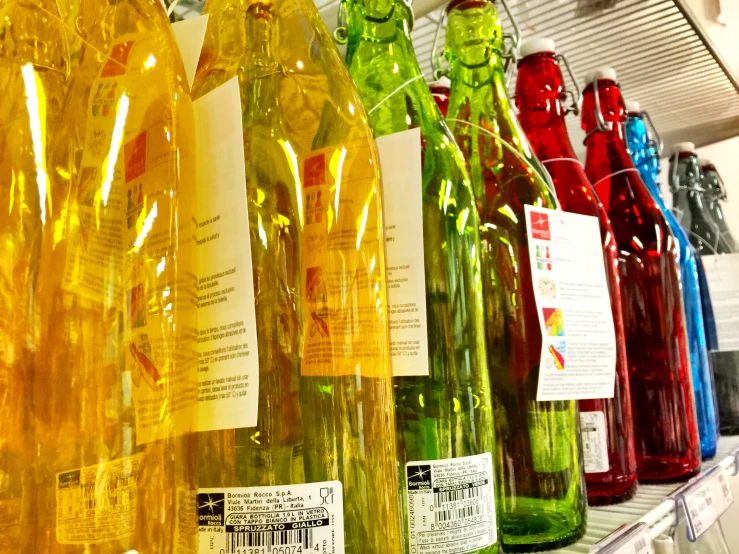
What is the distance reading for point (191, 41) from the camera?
0.32 metres

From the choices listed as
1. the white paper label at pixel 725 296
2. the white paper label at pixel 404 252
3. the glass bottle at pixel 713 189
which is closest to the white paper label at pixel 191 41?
the white paper label at pixel 404 252

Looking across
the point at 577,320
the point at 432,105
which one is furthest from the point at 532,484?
the point at 432,105

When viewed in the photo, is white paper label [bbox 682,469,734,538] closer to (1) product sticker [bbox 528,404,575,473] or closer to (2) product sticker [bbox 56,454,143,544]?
(1) product sticker [bbox 528,404,575,473]

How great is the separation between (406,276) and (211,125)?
0.14 m

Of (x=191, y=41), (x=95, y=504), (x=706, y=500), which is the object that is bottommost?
(x=706, y=500)

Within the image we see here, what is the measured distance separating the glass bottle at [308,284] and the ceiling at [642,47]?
44 cm

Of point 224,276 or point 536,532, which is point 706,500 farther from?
point 224,276

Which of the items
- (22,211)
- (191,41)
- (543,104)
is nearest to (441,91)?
(543,104)

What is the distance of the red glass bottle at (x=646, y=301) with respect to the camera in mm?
675

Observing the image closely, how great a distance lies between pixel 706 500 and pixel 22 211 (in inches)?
26.7

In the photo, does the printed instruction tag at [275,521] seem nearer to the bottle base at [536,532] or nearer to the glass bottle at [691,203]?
the bottle base at [536,532]

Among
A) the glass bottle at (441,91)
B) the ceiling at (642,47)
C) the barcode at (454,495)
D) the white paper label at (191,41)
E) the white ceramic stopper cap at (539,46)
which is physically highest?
the ceiling at (642,47)

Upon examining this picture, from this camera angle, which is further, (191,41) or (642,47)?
(642,47)

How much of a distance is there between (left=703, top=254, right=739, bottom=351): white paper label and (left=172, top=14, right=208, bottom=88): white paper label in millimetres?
912
